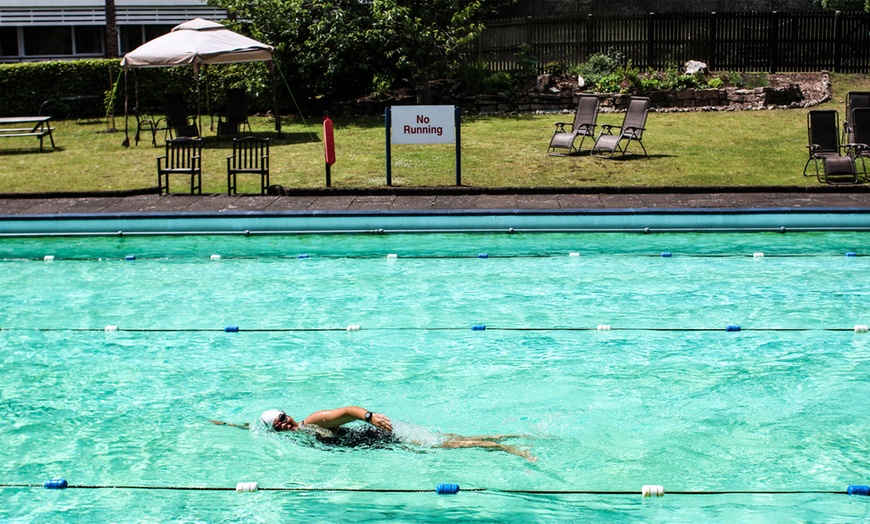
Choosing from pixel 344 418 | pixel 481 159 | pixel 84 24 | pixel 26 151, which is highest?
pixel 84 24

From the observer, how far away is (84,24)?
34375 mm

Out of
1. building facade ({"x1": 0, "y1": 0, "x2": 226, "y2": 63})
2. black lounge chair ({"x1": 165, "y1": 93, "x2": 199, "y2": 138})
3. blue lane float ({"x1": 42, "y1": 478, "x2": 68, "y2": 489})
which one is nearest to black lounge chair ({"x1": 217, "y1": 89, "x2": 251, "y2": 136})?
black lounge chair ({"x1": 165, "y1": 93, "x2": 199, "y2": 138})

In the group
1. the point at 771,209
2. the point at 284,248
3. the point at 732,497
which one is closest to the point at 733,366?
the point at 732,497

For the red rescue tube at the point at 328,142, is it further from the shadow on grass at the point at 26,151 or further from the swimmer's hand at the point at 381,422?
the swimmer's hand at the point at 381,422

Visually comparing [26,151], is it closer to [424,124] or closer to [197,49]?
[197,49]

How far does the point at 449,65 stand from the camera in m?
24.7

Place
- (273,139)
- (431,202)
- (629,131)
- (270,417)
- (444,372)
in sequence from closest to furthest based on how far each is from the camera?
(270,417) → (444,372) → (431,202) → (629,131) → (273,139)

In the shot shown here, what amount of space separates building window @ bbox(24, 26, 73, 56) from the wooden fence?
57.4ft

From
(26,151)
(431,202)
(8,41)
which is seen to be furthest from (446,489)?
(8,41)

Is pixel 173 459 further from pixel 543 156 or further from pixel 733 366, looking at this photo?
pixel 543 156

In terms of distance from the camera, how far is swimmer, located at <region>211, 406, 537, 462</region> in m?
7.11

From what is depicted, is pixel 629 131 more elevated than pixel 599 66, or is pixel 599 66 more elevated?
pixel 599 66

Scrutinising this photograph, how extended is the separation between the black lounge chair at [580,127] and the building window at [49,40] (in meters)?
22.6

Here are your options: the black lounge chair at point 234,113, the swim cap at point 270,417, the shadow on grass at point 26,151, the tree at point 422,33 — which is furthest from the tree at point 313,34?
the swim cap at point 270,417
